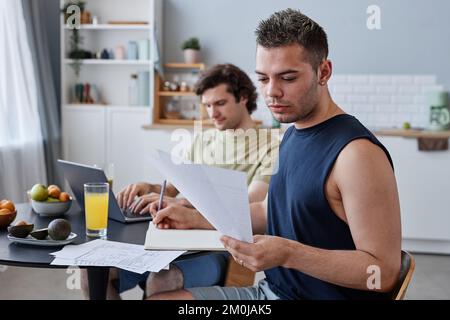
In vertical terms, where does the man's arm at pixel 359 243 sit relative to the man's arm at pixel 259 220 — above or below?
above

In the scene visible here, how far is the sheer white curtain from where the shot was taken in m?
4.07

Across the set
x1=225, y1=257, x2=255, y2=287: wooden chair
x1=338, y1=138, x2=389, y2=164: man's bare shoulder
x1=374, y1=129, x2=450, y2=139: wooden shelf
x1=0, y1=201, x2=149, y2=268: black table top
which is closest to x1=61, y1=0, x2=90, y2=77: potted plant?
x1=374, y1=129, x2=450, y2=139: wooden shelf

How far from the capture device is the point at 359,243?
130cm

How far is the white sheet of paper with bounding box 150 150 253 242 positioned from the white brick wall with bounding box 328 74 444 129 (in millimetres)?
3770

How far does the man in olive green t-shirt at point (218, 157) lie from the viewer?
2.02m

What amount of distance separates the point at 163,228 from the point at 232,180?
0.66 meters

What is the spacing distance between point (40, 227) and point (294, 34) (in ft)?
3.33

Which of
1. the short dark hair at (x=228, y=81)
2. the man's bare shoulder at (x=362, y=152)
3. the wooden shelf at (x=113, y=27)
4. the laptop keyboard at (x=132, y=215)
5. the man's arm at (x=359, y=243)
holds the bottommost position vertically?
the laptop keyboard at (x=132, y=215)

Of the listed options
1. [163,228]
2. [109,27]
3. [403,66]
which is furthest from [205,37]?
[163,228]

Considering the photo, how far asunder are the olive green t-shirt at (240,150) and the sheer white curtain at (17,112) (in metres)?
1.93

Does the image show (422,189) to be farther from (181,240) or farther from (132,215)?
(181,240)

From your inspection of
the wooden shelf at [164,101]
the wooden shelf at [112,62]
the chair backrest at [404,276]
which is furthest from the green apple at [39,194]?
the wooden shelf at [112,62]

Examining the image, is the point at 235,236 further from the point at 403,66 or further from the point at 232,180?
the point at 403,66

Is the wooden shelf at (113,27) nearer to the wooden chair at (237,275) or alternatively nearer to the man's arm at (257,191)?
the man's arm at (257,191)
